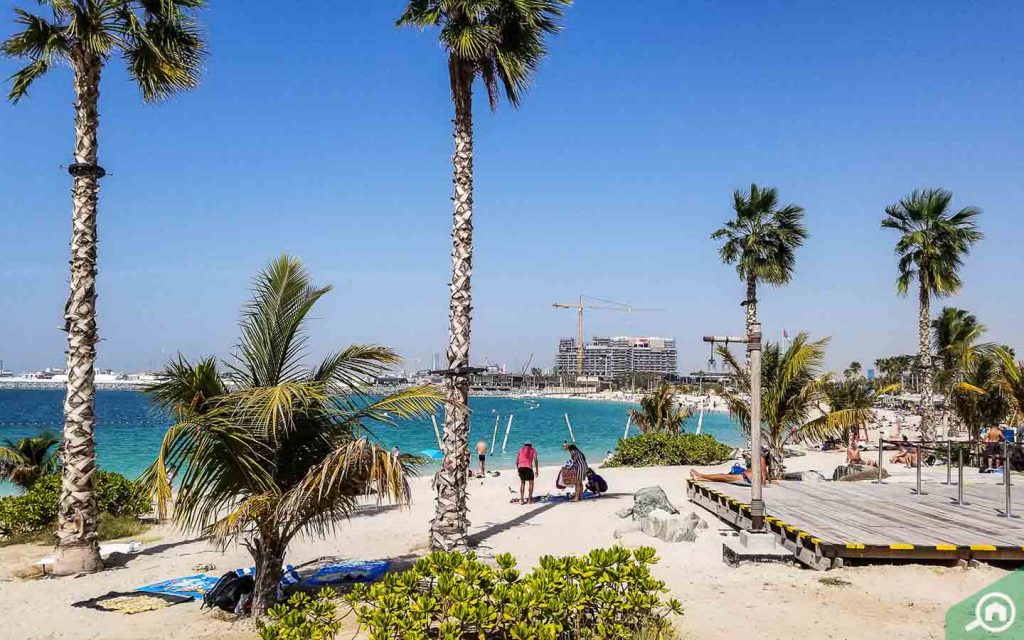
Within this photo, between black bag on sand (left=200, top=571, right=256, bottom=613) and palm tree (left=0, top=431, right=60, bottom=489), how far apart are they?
927 centimetres

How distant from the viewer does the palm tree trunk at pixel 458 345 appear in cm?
1138

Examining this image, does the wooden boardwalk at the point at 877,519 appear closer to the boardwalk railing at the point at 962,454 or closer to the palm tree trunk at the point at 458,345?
the boardwalk railing at the point at 962,454

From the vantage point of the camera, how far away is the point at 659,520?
497 inches

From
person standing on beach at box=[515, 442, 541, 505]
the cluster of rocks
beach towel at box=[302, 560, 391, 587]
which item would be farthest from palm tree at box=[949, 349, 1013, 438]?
beach towel at box=[302, 560, 391, 587]

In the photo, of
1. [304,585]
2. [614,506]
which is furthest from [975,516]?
[304,585]

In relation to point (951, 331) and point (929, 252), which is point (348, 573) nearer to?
point (929, 252)

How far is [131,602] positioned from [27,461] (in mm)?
9237

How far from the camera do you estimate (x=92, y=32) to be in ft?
38.5

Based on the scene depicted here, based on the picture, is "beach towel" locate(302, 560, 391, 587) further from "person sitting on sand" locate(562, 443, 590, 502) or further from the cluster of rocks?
"person sitting on sand" locate(562, 443, 590, 502)

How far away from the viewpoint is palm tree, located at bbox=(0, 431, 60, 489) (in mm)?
15922

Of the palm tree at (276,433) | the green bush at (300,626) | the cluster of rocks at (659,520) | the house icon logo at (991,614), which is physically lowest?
the cluster of rocks at (659,520)

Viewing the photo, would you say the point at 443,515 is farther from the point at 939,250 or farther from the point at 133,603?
the point at 939,250

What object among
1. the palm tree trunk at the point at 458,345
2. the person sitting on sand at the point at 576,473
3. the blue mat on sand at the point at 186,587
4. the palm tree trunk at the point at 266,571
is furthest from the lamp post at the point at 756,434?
the blue mat on sand at the point at 186,587

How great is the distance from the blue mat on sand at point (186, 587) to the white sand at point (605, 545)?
0.42 meters
